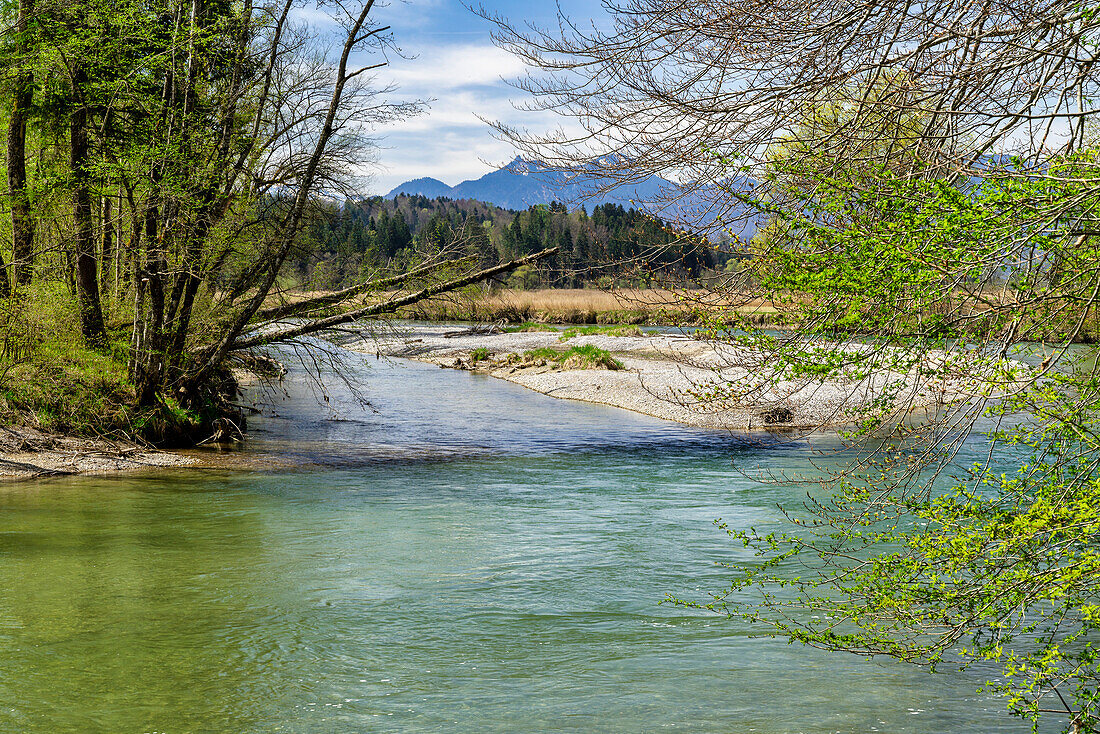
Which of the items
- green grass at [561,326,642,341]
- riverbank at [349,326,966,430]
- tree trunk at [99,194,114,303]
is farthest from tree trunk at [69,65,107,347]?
green grass at [561,326,642,341]

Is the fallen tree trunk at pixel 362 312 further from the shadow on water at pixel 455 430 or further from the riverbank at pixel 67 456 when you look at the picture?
the riverbank at pixel 67 456

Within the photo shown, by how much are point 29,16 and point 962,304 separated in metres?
15.2

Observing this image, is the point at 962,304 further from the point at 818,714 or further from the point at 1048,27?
the point at 818,714

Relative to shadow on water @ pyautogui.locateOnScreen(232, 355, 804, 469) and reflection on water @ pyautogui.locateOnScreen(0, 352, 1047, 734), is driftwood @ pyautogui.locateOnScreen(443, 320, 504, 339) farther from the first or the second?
reflection on water @ pyautogui.locateOnScreen(0, 352, 1047, 734)

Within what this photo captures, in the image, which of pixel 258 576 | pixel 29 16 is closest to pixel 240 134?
pixel 29 16

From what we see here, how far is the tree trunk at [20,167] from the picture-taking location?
1413 centimetres

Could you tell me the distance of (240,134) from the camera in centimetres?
1541

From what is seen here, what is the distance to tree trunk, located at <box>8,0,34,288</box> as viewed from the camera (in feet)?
46.4

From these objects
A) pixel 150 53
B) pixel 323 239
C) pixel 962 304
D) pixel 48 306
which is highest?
pixel 150 53

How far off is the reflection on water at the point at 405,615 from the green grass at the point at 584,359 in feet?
49.0

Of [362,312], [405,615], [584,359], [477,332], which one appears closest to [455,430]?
[362,312]

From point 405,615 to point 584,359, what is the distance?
22.2m

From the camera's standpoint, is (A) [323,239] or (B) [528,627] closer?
(B) [528,627]

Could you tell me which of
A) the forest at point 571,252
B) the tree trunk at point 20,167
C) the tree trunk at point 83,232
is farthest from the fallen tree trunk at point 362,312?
the tree trunk at point 20,167
